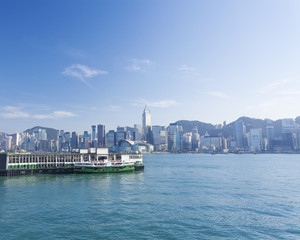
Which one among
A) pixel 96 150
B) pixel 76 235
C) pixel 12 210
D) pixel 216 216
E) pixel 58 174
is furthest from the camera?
pixel 96 150

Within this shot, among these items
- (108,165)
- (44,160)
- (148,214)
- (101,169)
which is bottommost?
(148,214)

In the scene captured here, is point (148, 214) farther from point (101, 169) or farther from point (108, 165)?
point (108, 165)

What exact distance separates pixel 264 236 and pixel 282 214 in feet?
35.1

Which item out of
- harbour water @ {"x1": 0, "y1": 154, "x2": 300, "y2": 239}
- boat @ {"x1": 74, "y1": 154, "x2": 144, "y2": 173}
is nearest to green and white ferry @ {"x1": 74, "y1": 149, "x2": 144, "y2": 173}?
boat @ {"x1": 74, "y1": 154, "x2": 144, "y2": 173}

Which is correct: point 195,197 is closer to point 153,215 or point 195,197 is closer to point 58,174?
point 153,215

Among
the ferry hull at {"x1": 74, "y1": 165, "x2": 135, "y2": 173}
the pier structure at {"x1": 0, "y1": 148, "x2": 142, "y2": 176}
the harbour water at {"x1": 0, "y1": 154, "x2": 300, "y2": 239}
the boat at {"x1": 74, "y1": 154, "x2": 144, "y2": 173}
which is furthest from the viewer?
the boat at {"x1": 74, "y1": 154, "x2": 144, "y2": 173}

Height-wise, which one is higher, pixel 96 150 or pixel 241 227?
pixel 96 150

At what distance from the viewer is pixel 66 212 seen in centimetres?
3494

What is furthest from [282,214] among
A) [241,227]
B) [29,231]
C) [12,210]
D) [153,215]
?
[12,210]

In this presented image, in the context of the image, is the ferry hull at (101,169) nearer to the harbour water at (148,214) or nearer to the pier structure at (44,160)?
the pier structure at (44,160)

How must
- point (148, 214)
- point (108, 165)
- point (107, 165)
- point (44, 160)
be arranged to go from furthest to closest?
point (44, 160) < point (108, 165) < point (107, 165) < point (148, 214)

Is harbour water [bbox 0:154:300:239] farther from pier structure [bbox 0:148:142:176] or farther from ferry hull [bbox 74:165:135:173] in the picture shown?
ferry hull [bbox 74:165:135:173]

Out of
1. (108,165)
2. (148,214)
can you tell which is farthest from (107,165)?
(148,214)

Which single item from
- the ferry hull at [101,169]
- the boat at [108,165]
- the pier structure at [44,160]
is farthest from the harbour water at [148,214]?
the boat at [108,165]
